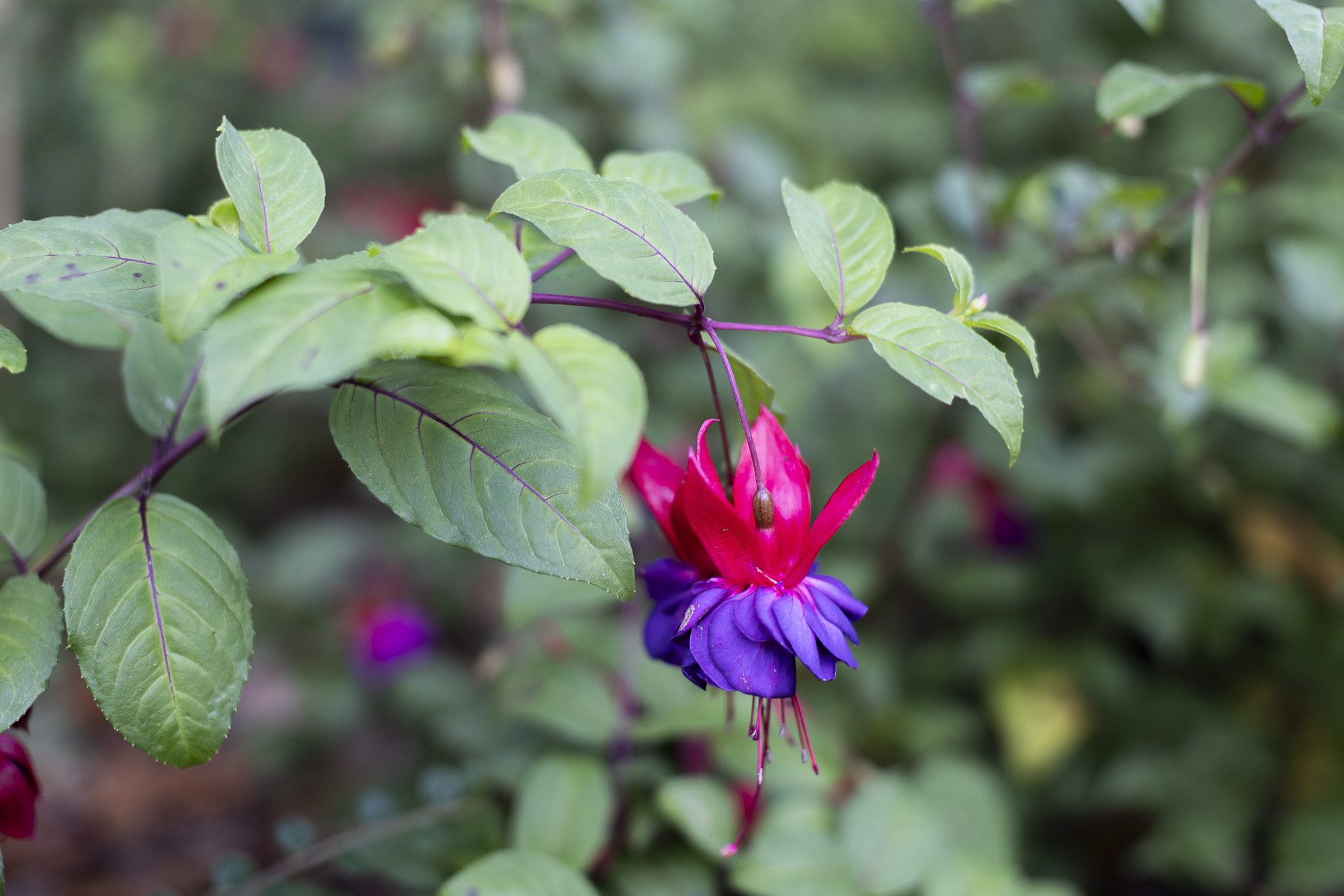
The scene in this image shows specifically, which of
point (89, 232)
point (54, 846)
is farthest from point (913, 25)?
point (54, 846)

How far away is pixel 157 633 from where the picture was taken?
50 cm

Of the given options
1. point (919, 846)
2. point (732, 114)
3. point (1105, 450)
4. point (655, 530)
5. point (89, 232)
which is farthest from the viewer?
point (732, 114)

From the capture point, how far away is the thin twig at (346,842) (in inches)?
30.6

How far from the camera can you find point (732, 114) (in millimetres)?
1758

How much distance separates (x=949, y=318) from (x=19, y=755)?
64 cm

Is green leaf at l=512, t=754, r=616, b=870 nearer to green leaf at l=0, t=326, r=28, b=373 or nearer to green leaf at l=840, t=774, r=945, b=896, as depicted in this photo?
green leaf at l=840, t=774, r=945, b=896

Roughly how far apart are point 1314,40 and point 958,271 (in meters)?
0.30

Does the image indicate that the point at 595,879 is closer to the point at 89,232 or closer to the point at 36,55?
the point at 89,232

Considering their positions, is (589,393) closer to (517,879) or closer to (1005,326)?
(1005,326)

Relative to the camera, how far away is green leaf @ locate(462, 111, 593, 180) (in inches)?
24.3

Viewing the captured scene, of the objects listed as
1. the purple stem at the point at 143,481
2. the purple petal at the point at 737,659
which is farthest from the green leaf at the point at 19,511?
the purple petal at the point at 737,659

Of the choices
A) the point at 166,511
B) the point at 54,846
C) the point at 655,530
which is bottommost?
the point at 54,846

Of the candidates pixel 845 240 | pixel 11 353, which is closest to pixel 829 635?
pixel 845 240

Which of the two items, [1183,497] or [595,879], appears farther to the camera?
[1183,497]
